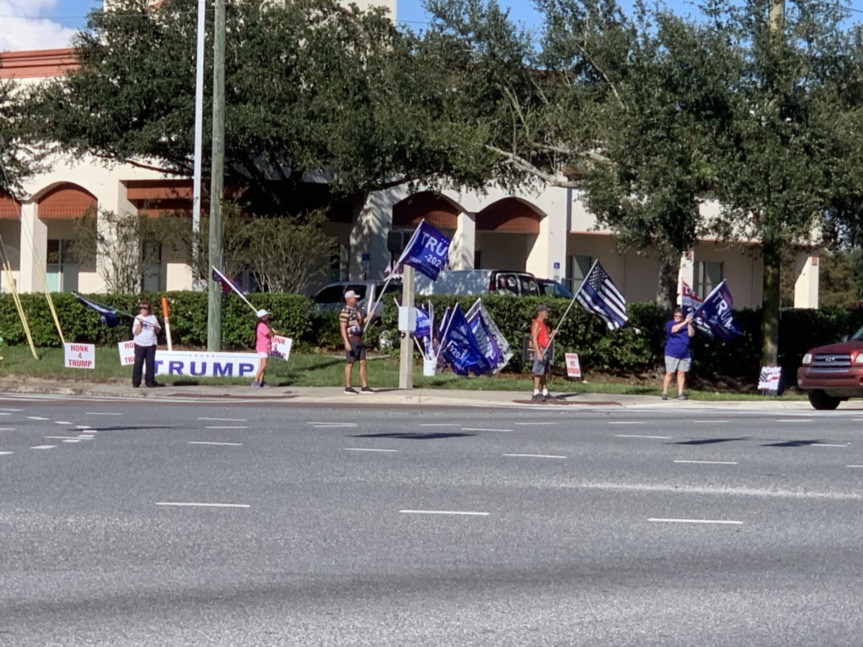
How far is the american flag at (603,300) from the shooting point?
29.4 metres

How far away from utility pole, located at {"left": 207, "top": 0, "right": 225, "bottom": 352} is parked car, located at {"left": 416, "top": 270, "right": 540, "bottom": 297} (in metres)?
8.62

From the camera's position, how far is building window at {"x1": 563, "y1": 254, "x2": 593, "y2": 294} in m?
A: 57.2

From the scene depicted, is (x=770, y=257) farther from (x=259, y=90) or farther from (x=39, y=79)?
(x=39, y=79)

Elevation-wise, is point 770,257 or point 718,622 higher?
point 770,257

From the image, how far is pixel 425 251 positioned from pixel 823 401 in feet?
25.8

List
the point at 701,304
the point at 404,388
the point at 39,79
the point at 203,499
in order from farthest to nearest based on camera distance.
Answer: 1. the point at 39,79
2. the point at 701,304
3. the point at 404,388
4. the point at 203,499

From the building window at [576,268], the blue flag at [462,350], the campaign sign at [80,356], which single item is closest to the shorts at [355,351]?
the blue flag at [462,350]

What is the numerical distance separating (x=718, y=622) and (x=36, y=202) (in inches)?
1839

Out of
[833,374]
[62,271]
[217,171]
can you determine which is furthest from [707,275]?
[833,374]

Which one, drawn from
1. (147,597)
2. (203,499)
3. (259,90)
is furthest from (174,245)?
(147,597)

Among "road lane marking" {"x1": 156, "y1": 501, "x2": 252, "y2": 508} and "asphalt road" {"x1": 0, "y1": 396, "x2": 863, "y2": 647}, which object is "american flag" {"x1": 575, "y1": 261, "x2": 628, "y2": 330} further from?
"road lane marking" {"x1": 156, "y1": 501, "x2": 252, "y2": 508}

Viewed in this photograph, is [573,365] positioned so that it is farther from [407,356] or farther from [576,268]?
[576,268]

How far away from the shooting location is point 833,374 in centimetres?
2489

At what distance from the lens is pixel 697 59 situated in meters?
28.4
